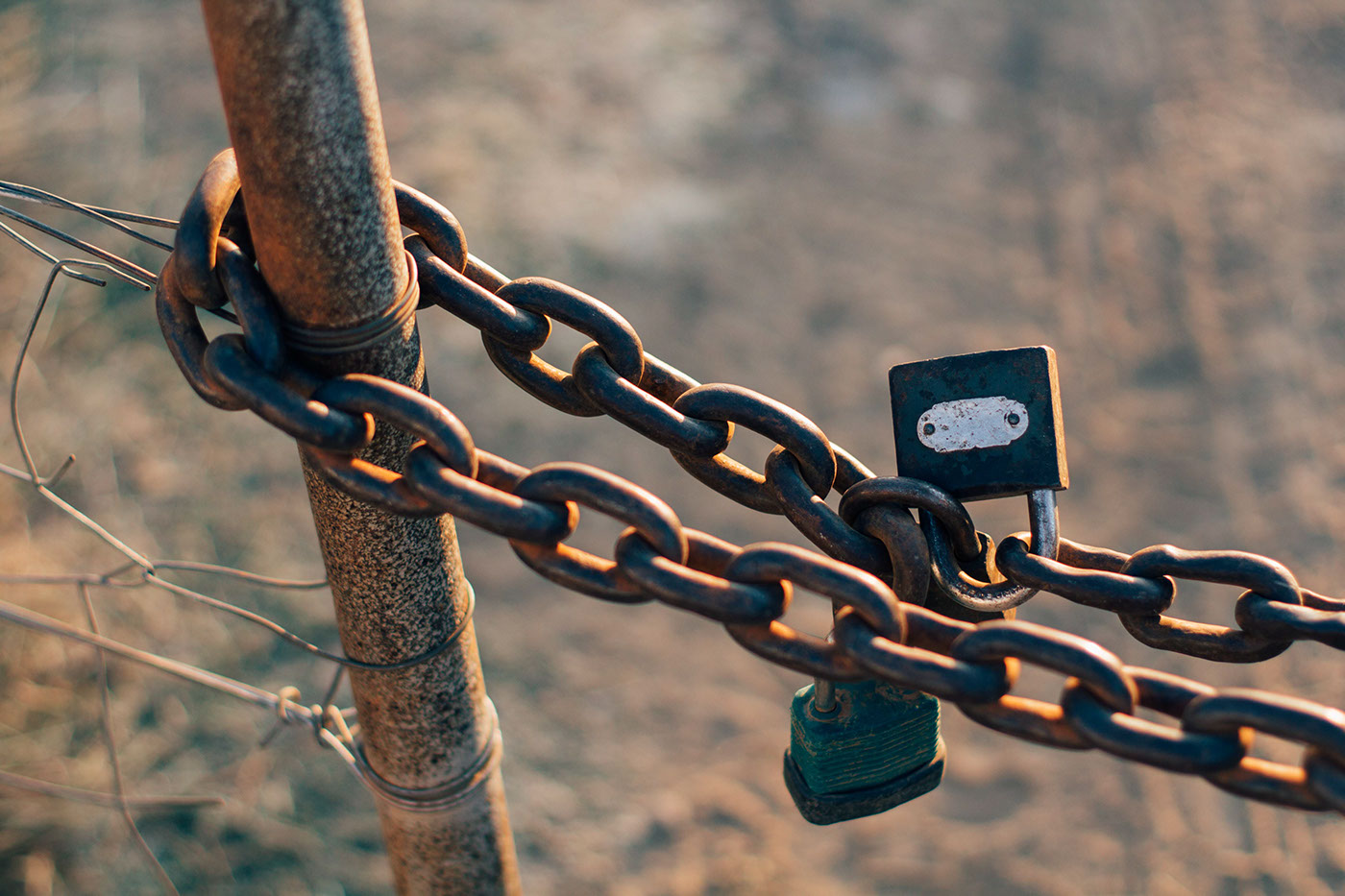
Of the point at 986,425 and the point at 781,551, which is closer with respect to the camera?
the point at 781,551

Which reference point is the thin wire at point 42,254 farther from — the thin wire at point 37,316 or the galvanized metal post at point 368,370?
the galvanized metal post at point 368,370

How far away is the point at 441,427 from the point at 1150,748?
2.53 feet

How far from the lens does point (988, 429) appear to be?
1.35m

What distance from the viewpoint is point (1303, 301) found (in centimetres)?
541

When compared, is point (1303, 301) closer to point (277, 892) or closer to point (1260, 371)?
point (1260, 371)

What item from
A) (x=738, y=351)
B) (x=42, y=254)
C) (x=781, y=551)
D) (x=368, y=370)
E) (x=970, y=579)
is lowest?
(x=738, y=351)

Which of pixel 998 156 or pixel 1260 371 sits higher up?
pixel 998 156

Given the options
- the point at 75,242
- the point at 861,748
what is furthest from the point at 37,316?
the point at 861,748

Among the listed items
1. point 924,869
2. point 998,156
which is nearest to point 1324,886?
point 924,869

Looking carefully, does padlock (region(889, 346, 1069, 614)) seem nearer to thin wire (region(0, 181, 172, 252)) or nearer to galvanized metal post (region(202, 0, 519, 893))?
galvanized metal post (region(202, 0, 519, 893))

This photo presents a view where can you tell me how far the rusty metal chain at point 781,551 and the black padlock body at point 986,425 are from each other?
0.31 feet

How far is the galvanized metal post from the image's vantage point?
0.99 metres

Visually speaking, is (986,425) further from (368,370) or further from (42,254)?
(42,254)

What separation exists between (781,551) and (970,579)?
1.14 ft
